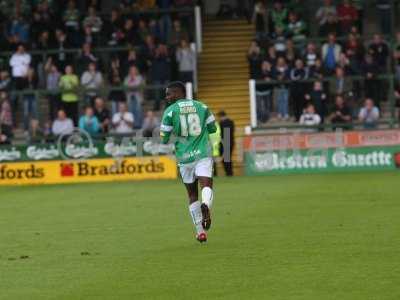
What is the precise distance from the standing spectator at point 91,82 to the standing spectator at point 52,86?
0.76 metres

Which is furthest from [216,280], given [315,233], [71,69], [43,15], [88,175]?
[43,15]

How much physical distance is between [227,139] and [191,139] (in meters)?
15.8

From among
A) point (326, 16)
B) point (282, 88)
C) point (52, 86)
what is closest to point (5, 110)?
point (52, 86)

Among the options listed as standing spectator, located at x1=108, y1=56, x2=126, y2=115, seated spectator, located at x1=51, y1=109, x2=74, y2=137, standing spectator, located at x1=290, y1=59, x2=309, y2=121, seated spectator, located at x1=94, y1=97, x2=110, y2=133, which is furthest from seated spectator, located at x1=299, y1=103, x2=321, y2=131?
seated spectator, located at x1=51, y1=109, x2=74, y2=137

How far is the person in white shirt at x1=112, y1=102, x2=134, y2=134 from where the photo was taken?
1230 inches

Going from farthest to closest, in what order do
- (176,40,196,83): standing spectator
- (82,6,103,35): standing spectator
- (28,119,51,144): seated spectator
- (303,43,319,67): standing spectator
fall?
1. (82,6,103,35): standing spectator
2. (176,40,196,83): standing spectator
3. (303,43,319,67): standing spectator
4. (28,119,51,144): seated spectator

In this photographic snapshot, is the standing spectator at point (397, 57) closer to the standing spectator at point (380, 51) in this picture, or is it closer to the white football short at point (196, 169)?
the standing spectator at point (380, 51)

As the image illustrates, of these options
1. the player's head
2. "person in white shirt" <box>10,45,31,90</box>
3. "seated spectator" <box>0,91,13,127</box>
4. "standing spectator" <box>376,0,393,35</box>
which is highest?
"standing spectator" <box>376,0,393,35</box>

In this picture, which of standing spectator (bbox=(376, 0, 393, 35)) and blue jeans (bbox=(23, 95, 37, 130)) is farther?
standing spectator (bbox=(376, 0, 393, 35))

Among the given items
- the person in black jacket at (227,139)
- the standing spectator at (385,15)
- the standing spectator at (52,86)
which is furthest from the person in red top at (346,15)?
the standing spectator at (52,86)

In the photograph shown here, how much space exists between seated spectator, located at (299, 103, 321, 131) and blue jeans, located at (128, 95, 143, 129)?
4.28 m

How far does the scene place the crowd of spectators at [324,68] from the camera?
3120 cm

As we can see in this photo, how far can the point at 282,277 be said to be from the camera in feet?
39.3

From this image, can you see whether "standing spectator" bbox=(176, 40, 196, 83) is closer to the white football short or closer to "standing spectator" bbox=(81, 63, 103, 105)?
"standing spectator" bbox=(81, 63, 103, 105)
